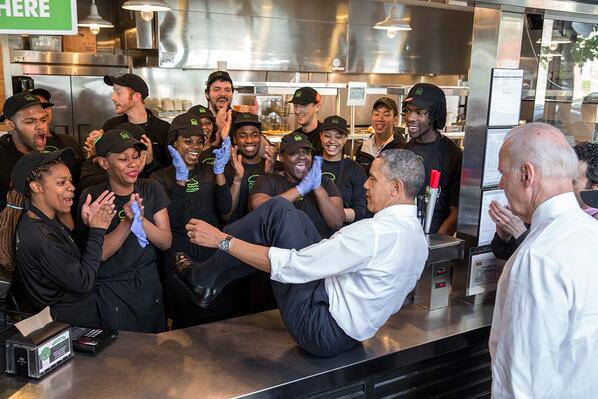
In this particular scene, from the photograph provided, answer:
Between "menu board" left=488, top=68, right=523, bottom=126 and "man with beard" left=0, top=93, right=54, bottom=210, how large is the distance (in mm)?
2674

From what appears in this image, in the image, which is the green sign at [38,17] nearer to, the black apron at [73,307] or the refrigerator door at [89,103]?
the black apron at [73,307]

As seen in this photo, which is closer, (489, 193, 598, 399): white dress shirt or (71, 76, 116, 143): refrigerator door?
(489, 193, 598, 399): white dress shirt

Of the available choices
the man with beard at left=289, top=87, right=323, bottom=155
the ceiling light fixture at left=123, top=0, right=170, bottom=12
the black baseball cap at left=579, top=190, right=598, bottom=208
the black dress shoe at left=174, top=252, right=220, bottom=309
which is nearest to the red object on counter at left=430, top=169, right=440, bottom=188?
the black baseball cap at left=579, top=190, right=598, bottom=208

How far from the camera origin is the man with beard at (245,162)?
352 cm

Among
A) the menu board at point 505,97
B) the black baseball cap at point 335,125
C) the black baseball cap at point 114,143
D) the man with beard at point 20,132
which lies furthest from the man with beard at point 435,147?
Answer: the man with beard at point 20,132

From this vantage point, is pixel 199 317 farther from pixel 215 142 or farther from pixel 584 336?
pixel 584 336

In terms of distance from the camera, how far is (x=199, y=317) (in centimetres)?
346

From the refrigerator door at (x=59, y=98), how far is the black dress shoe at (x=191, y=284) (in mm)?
4382

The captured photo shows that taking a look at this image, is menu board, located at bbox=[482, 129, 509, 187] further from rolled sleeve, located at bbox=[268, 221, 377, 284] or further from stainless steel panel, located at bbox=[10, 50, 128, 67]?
stainless steel panel, located at bbox=[10, 50, 128, 67]

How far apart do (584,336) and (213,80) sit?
10.9ft

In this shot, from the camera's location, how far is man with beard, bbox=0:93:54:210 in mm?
3562

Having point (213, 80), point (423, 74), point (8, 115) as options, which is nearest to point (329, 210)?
point (213, 80)

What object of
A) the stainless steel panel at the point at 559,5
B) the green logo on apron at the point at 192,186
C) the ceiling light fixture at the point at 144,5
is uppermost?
the ceiling light fixture at the point at 144,5

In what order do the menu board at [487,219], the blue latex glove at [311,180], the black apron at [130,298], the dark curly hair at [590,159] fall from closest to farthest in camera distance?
the dark curly hair at [590,159]
the black apron at [130,298]
the menu board at [487,219]
the blue latex glove at [311,180]
